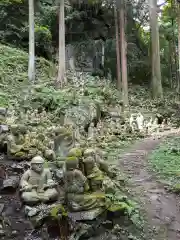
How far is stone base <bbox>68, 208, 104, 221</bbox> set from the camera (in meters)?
6.26

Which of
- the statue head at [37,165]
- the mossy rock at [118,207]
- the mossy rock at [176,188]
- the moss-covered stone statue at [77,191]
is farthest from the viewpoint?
the mossy rock at [176,188]

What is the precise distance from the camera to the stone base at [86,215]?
20.5ft

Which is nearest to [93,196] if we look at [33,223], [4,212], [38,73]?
[33,223]

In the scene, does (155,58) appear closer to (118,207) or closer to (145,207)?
(145,207)

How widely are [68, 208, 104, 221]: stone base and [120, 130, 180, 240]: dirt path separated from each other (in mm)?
1010

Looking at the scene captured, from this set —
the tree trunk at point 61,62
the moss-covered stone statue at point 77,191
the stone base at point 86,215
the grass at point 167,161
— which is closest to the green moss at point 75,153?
the moss-covered stone statue at point 77,191

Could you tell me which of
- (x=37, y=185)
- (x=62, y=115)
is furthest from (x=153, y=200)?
(x=62, y=115)

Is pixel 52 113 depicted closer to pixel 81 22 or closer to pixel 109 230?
pixel 109 230

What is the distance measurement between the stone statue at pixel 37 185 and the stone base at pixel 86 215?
0.84m

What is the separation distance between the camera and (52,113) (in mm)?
14836

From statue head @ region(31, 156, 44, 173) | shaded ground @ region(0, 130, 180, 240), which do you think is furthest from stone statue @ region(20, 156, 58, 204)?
shaded ground @ region(0, 130, 180, 240)

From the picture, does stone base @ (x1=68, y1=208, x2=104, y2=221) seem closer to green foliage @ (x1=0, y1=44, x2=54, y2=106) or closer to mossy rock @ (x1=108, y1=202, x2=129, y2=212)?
mossy rock @ (x1=108, y1=202, x2=129, y2=212)

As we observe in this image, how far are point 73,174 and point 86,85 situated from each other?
41.3 ft

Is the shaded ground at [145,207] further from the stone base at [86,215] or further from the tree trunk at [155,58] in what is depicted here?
the tree trunk at [155,58]
